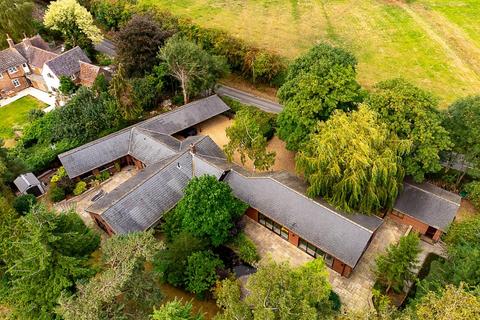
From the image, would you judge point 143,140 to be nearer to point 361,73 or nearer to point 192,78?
point 192,78

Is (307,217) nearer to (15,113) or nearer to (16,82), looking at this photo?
(15,113)

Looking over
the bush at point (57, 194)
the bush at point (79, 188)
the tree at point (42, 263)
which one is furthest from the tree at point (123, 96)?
the tree at point (42, 263)

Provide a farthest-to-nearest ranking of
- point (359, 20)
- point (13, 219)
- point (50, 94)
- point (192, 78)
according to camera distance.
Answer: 1. point (359, 20)
2. point (50, 94)
3. point (192, 78)
4. point (13, 219)

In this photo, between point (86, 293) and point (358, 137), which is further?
point (358, 137)

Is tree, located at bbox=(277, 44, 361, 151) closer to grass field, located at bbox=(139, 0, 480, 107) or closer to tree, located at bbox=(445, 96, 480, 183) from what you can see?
tree, located at bbox=(445, 96, 480, 183)

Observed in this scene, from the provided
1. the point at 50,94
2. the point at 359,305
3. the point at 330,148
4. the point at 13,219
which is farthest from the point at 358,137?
the point at 50,94

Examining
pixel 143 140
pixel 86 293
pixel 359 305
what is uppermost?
pixel 86 293
